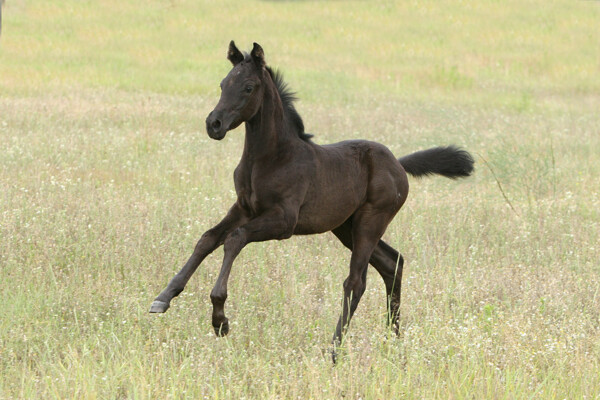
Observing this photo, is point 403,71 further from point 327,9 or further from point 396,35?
point 327,9

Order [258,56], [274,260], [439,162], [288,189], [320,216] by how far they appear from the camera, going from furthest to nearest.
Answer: [274,260] → [439,162] → [320,216] → [288,189] → [258,56]

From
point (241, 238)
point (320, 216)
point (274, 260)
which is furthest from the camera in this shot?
point (274, 260)

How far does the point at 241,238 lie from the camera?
4715mm

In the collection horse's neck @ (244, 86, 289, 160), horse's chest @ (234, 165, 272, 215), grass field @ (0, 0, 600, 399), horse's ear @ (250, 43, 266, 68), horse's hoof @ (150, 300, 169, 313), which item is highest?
horse's ear @ (250, 43, 266, 68)

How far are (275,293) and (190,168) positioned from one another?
198 inches

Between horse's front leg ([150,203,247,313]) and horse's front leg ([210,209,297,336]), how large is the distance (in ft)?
0.52

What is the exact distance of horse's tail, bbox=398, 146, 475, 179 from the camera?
21.2ft

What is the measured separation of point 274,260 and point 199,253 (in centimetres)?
241

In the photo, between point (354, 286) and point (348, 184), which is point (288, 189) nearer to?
point (348, 184)

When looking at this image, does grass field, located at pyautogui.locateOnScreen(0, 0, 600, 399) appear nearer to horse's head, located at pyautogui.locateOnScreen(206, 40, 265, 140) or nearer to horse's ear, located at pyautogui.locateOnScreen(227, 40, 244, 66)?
horse's head, located at pyautogui.locateOnScreen(206, 40, 265, 140)

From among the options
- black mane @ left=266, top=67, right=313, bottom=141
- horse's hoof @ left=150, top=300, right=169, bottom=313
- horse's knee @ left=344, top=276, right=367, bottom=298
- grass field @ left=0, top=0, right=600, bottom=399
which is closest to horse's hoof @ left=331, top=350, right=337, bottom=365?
grass field @ left=0, top=0, right=600, bottom=399

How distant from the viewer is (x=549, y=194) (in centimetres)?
1038

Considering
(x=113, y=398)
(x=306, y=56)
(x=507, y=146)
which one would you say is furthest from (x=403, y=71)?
(x=113, y=398)

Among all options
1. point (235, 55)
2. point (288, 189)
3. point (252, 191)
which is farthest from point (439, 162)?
point (235, 55)
